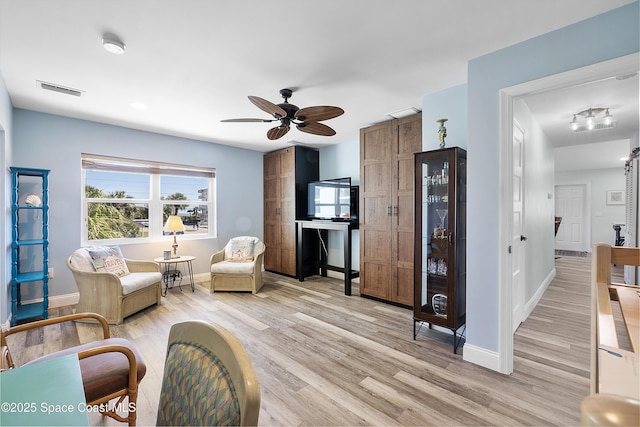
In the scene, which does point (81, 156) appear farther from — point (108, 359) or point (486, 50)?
point (486, 50)

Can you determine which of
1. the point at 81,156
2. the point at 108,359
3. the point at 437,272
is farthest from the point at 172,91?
the point at 437,272

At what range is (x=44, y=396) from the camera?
0.93m

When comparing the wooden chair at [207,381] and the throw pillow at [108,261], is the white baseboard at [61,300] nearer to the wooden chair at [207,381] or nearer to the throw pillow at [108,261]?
the throw pillow at [108,261]

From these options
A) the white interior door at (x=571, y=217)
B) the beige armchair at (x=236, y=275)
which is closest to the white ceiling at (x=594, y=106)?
the white interior door at (x=571, y=217)

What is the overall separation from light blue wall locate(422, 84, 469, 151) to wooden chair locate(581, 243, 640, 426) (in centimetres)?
177

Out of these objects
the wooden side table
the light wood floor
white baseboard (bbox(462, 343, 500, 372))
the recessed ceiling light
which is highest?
the recessed ceiling light

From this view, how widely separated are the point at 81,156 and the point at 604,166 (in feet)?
35.1

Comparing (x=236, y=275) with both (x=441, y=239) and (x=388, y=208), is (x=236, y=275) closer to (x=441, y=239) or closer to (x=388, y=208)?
(x=388, y=208)

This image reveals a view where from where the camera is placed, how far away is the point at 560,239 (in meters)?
8.10

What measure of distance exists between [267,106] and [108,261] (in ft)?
9.23

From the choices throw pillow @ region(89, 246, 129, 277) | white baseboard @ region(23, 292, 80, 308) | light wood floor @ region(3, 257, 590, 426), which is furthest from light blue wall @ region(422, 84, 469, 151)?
white baseboard @ region(23, 292, 80, 308)

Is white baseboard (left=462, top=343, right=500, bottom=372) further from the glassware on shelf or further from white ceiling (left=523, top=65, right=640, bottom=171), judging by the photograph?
white ceiling (left=523, top=65, right=640, bottom=171)

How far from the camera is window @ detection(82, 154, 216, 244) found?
4.10 metres

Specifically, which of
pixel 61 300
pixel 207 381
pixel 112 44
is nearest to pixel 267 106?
pixel 112 44
